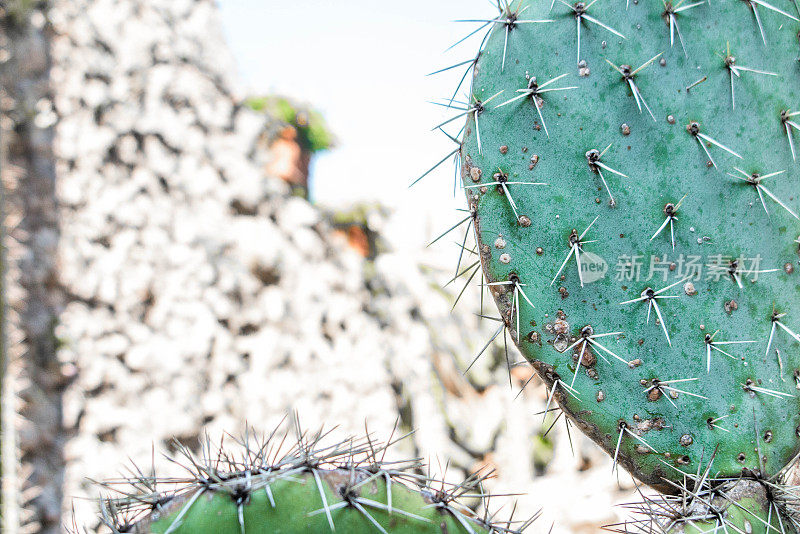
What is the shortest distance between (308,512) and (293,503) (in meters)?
0.02

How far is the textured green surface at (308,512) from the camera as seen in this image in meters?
0.52

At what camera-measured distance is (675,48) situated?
626mm

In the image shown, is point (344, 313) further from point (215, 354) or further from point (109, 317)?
point (109, 317)

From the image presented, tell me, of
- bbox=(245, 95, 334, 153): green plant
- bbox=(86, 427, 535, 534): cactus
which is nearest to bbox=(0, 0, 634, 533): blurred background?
bbox=(245, 95, 334, 153): green plant

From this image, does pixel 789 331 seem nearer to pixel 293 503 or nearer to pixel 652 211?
pixel 652 211

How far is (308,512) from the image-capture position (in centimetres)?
54

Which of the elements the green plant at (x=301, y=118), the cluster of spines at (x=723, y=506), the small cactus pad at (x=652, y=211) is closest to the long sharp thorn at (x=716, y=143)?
the small cactus pad at (x=652, y=211)

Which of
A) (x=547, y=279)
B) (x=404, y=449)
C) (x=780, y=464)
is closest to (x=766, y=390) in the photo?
(x=780, y=464)

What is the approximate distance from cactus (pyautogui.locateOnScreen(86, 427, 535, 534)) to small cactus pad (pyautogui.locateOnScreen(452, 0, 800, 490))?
0.64 ft

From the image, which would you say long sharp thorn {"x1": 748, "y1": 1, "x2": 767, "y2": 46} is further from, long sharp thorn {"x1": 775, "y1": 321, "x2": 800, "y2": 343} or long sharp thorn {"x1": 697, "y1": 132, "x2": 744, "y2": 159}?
long sharp thorn {"x1": 775, "y1": 321, "x2": 800, "y2": 343}

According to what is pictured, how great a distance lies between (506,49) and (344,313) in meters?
1.78

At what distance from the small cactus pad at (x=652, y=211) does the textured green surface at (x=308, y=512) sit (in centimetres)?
20

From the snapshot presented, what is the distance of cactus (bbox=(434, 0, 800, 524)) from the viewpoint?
623mm

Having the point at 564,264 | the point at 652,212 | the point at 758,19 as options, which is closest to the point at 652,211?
the point at 652,212
